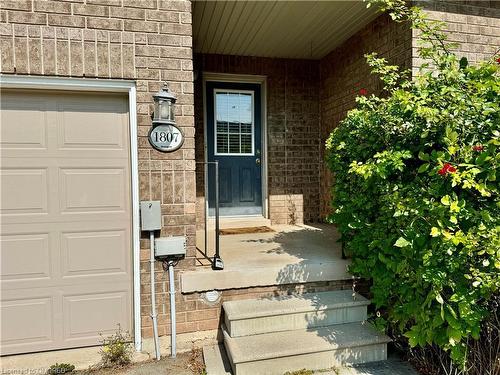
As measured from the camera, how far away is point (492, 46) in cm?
309

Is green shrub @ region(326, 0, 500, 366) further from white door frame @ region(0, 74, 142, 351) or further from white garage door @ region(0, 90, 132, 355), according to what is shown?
white garage door @ region(0, 90, 132, 355)

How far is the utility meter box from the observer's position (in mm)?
2381

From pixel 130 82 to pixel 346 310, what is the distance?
238 cm

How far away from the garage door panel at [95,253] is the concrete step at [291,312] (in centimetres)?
89

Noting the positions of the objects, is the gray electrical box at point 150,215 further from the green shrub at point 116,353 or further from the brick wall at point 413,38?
the brick wall at point 413,38

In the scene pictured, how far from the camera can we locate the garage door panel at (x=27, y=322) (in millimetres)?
2277

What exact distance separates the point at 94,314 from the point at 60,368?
0.38 meters

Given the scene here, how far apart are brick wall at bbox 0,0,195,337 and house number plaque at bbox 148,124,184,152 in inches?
1.7

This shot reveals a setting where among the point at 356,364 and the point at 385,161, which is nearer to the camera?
the point at 385,161

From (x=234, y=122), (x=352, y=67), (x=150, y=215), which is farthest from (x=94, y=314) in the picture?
(x=352, y=67)

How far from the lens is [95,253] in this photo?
2.42 m

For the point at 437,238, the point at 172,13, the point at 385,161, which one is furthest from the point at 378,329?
the point at 172,13

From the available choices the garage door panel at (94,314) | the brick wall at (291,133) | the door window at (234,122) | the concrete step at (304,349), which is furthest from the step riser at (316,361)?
the door window at (234,122)

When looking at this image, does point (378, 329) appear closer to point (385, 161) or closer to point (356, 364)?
point (356, 364)
